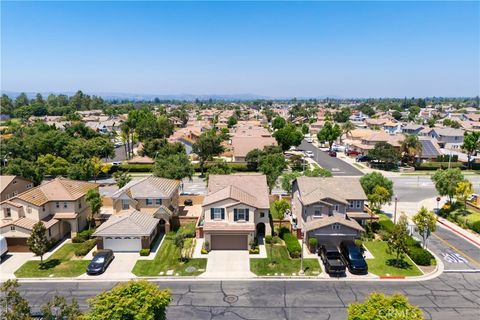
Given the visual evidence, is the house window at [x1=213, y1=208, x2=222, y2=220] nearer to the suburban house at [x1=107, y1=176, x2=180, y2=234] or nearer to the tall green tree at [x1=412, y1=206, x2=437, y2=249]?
the suburban house at [x1=107, y1=176, x2=180, y2=234]

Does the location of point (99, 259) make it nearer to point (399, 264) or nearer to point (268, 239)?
point (268, 239)

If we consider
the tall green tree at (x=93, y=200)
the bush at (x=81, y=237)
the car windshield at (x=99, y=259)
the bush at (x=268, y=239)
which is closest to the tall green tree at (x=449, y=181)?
the bush at (x=268, y=239)

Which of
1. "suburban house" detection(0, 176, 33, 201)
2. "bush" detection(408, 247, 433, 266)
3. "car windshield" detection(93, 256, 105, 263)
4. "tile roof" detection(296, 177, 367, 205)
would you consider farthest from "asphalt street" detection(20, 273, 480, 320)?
"suburban house" detection(0, 176, 33, 201)

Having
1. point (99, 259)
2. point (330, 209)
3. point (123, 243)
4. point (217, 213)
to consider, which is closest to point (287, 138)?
point (330, 209)

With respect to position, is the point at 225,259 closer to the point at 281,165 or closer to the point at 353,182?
the point at 353,182

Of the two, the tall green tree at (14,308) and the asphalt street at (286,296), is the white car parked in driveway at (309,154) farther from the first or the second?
the tall green tree at (14,308)

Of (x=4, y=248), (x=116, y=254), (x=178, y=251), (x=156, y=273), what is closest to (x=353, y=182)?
(x=178, y=251)

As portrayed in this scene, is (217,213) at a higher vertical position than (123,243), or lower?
higher
